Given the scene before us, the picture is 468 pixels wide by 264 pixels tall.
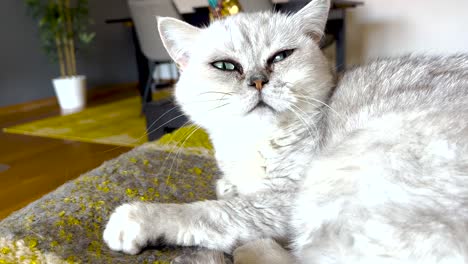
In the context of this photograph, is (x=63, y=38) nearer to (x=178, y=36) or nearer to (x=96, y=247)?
(x=178, y=36)

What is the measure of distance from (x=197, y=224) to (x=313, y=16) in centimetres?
78

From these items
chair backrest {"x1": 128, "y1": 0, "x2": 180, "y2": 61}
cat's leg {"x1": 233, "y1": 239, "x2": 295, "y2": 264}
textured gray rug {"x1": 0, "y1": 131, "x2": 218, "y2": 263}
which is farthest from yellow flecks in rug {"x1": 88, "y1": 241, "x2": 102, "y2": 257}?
chair backrest {"x1": 128, "y1": 0, "x2": 180, "y2": 61}

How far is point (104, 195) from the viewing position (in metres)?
1.35

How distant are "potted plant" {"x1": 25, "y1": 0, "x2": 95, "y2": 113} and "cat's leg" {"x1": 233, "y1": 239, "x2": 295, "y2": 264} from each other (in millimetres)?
4064

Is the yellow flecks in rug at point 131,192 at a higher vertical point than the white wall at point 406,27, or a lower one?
lower

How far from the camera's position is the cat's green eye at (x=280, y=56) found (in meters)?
1.24

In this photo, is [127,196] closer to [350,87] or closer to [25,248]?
[25,248]

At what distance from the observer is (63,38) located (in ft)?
14.9

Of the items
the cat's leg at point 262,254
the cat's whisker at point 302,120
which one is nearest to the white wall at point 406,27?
the cat's whisker at point 302,120

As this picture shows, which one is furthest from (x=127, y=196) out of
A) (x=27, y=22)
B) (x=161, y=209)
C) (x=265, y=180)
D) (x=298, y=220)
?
(x=27, y=22)

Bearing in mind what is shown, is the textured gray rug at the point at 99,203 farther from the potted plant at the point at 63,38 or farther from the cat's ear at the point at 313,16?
the potted plant at the point at 63,38

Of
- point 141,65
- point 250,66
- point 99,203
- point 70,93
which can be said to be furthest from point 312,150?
point 70,93

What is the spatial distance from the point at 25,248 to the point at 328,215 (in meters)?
0.76

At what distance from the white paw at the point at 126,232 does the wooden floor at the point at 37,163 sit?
123 cm
